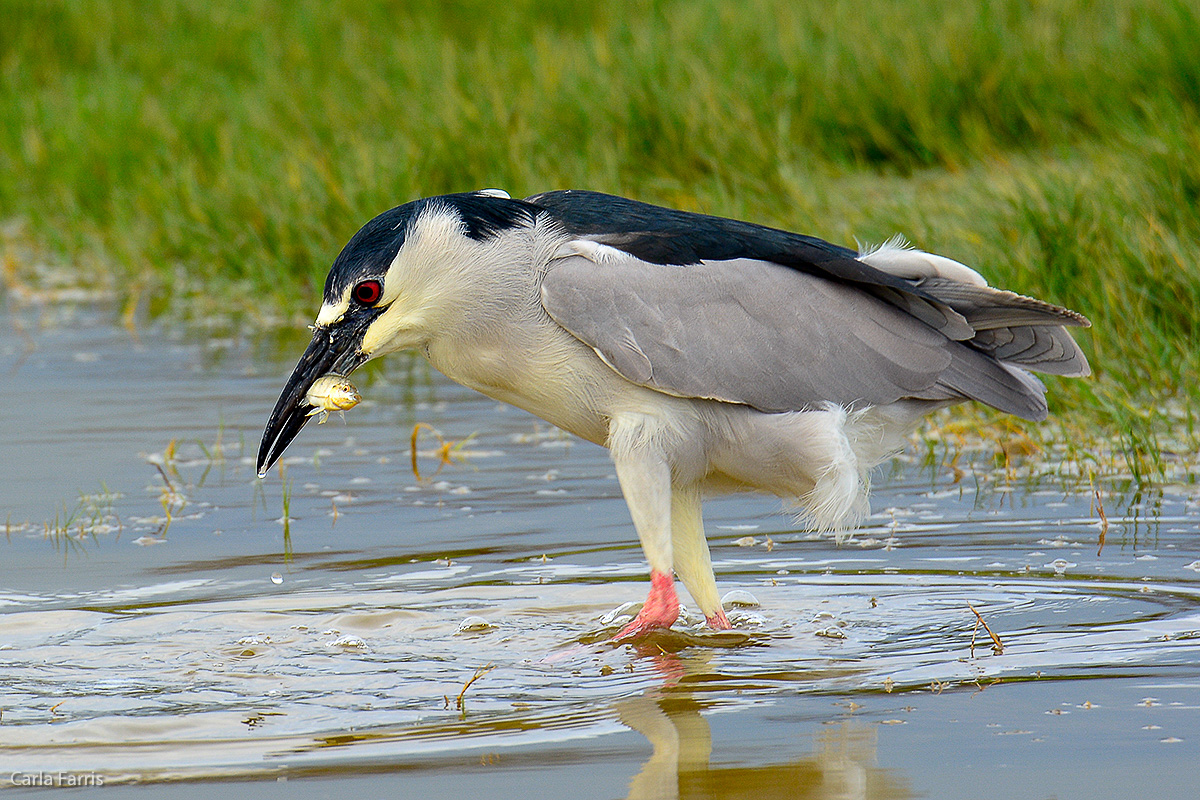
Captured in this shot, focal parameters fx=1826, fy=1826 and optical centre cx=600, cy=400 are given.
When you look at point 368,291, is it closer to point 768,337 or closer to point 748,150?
point 768,337

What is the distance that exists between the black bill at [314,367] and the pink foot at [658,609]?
90 cm

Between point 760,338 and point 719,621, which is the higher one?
point 760,338

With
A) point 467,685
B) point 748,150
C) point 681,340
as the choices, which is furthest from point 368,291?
point 748,150

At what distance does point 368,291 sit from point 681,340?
29.7 inches

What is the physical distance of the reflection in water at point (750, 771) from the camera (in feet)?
10.4

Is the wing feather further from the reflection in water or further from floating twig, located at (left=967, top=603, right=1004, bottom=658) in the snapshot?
the reflection in water

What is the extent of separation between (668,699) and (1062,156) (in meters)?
4.92

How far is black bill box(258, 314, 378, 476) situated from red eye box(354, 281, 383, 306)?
0.05 metres

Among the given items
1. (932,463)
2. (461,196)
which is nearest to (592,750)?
(461,196)

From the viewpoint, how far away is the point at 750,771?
3254mm

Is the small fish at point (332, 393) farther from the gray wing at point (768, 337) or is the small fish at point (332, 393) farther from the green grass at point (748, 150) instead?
the green grass at point (748, 150)

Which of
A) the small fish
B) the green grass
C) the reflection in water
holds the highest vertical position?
the green grass

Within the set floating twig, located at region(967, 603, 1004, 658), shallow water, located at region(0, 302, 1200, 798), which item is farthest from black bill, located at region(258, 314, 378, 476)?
floating twig, located at region(967, 603, 1004, 658)

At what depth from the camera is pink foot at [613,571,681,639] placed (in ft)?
14.2
